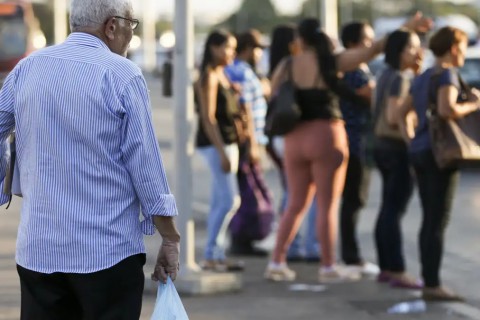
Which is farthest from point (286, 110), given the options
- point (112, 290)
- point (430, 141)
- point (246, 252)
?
point (112, 290)

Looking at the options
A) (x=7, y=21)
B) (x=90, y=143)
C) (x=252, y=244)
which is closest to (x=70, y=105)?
(x=90, y=143)

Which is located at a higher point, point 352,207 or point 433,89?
point 433,89

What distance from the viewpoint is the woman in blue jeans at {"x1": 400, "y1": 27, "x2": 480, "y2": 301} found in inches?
315

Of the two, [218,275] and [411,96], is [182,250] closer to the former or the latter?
[218,275]

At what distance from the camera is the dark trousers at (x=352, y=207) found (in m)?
9.54

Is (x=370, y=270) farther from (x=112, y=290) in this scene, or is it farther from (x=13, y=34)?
(x=13, y=34)

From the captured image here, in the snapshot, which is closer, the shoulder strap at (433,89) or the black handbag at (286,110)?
the shoulder strap at (433,89)

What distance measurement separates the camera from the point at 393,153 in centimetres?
896

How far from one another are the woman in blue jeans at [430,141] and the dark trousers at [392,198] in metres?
0.58

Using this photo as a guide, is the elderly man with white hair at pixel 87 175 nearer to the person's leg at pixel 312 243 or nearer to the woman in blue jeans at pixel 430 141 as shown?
the woman in blue jeans at pixel 430 141

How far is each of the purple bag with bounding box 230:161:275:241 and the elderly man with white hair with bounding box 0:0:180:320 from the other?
6.10 metres

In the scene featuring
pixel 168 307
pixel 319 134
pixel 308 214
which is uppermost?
pixel 168 307

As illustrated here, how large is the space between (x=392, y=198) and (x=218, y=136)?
124 cm

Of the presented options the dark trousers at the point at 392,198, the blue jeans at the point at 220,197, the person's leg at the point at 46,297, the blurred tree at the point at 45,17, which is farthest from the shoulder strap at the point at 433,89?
the blurred tree at the point at 45,17
